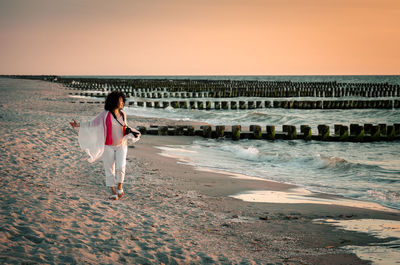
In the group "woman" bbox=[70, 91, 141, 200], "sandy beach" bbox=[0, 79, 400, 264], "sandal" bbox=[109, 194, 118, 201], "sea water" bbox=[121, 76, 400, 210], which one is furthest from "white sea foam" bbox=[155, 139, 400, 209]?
"woman" bbox=[70, 91, 141, 200]

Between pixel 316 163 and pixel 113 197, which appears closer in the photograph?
pixel 113 197

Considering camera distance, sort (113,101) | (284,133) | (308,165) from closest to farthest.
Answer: (113,101) → (308,165) → (284,133)

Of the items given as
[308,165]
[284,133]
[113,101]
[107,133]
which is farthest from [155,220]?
[284,133]

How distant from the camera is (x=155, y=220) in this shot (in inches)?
217

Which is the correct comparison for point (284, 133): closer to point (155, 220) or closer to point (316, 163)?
point (316, 163)

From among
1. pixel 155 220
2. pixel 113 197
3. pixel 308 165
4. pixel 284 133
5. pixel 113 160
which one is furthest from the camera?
pixel 284 133

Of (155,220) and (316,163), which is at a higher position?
(155,220)

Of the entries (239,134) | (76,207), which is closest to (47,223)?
(76,207)

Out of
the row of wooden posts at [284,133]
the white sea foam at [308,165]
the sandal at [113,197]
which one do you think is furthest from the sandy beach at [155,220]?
the row of wooden posts at [284,133]

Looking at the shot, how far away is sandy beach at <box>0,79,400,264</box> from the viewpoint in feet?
14.1

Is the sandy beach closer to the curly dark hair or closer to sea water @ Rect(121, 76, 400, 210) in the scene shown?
sea water @ Rect(121, 76, 400, 210)

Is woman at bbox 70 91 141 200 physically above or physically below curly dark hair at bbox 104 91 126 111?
below

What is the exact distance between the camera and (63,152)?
31.9 feet

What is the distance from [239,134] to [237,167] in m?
5.35
